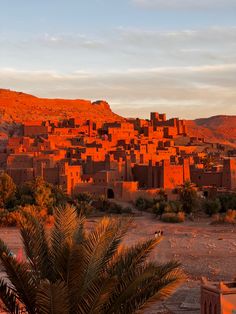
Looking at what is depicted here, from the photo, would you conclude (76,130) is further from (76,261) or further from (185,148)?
(76,261)

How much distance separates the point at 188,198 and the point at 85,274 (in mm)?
26560

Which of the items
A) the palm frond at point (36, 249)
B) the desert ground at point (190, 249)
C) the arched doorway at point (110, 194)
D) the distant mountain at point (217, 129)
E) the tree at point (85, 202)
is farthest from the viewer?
the distant mountain at point (217, 129)

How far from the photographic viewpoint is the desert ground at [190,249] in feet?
46.3

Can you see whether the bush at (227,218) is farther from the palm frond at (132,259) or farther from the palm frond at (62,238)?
the palm frond at (132,259)

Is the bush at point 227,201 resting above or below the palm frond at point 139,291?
below

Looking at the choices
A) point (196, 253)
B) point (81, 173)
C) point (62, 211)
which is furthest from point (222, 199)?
point (62, 211)

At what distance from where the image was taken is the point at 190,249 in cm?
2248

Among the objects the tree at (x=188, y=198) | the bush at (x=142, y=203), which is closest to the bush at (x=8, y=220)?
the bush at (x=142, y=203)

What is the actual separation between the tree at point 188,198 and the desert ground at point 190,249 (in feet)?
4.99

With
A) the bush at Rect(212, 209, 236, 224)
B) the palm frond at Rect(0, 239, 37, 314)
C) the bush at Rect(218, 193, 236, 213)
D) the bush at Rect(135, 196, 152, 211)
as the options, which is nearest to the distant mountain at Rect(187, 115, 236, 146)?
the bush at Rect(218, 193, 236, 213)

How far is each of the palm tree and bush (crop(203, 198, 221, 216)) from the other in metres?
25.2

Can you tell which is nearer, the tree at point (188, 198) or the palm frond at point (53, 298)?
the palm frond at point (53, 298)

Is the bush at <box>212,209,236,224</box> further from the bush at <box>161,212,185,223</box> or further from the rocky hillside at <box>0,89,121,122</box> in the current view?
the rocky hillside at <box>0,89,121,122</box>

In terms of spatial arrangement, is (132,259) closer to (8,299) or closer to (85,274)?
(85,274)
